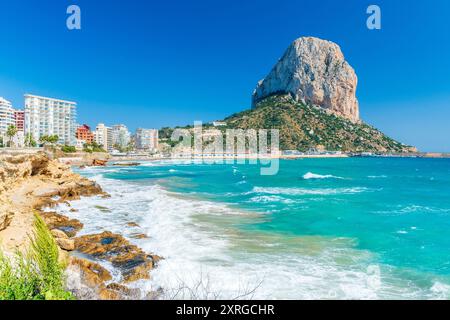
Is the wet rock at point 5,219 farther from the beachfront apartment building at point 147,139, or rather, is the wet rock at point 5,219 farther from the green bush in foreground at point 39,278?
the beachfront apartment building at point 147,139

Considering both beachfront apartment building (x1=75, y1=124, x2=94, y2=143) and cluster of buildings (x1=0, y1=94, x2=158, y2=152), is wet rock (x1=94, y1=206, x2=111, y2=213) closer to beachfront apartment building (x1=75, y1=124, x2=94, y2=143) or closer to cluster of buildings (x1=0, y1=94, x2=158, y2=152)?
cluster of buildings (x1=0, y1=94, x2=158, y2=152)

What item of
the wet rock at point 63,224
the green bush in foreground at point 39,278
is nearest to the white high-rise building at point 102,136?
the wet rock at point 63,224

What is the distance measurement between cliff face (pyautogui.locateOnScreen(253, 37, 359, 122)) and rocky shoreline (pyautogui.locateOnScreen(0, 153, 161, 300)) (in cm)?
14807

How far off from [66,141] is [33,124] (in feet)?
51.4

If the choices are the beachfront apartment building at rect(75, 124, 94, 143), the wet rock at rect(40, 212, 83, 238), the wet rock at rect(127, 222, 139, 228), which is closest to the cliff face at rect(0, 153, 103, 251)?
the wet rock at rect(40, 212, 83, 238)

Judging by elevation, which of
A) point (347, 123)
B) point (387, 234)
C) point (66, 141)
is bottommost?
point (387, 234)

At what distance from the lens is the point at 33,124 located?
113m

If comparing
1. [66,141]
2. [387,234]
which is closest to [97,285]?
[387,234]

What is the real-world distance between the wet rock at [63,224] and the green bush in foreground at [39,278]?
8058mm

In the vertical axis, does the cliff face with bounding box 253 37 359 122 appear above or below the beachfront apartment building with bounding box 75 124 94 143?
above

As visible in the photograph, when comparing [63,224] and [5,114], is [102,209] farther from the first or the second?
[5,114]

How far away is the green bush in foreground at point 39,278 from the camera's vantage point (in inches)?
167

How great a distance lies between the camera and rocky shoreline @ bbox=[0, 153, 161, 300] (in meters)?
6.91
